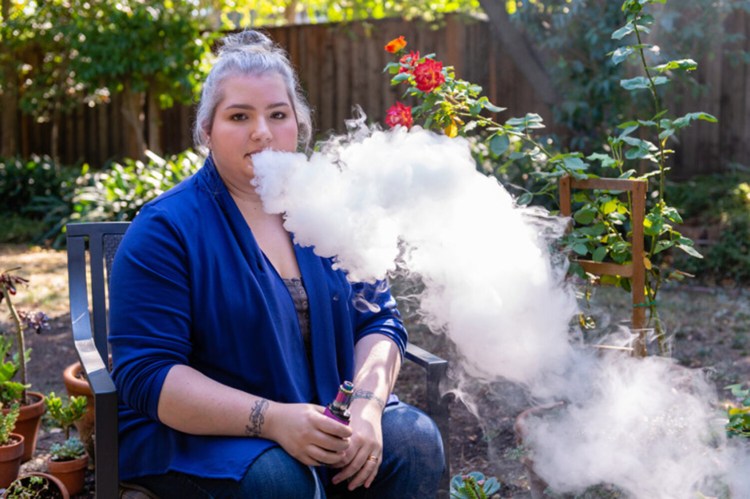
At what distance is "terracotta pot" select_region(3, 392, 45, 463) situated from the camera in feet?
9.85

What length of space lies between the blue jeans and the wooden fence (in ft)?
17.9

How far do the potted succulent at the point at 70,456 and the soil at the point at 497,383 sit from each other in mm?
66

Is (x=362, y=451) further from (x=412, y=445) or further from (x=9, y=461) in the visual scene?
(x=9, y=461)

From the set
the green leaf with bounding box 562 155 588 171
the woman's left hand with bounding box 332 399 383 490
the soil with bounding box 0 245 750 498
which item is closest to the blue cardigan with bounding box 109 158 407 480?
the woman's left hand with bounding box 332 399 383 490

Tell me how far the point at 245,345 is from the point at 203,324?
10 cm

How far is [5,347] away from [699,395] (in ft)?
7.84

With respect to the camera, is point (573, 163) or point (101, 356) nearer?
point (101, 356)

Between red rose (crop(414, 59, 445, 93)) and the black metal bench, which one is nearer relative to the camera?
the black metal bench

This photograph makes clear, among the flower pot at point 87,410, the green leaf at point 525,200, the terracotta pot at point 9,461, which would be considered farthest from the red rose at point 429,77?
the terracotta pot at point 9,461

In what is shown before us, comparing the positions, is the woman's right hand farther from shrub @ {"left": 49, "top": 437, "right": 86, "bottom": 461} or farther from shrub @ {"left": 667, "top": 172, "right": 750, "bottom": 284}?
shrub @ {"left": 667, "top": 172, "right": 750, "bottom": 284}

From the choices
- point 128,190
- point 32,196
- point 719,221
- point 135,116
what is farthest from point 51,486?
point 135,116

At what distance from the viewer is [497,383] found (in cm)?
315

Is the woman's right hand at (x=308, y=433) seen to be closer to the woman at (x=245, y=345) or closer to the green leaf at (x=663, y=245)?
the woman at (x=245, y=345)

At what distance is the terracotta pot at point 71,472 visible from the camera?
2791 millimetres
